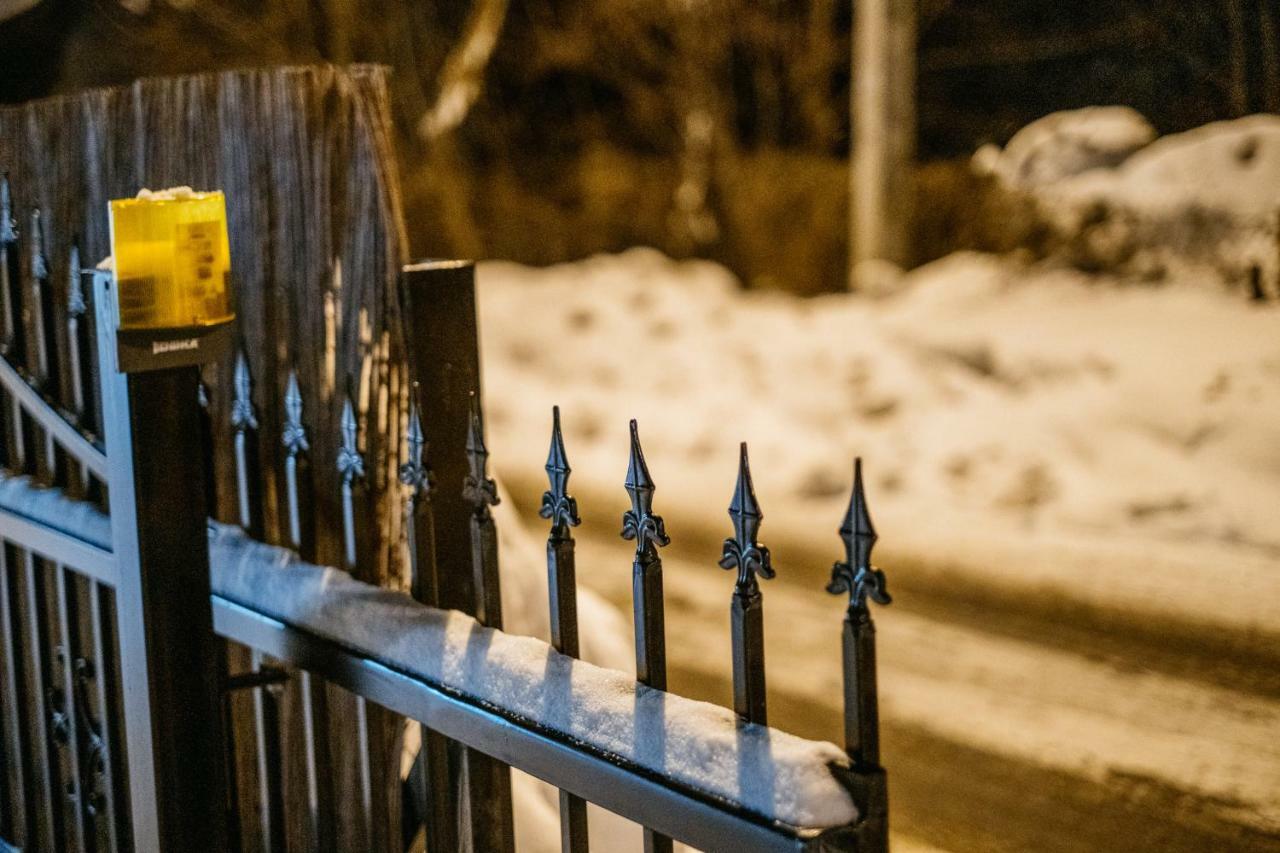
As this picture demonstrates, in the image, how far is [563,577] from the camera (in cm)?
234

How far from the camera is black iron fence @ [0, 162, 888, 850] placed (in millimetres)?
2082

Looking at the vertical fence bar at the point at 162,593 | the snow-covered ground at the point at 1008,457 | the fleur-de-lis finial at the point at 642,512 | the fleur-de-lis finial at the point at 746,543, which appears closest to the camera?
the fleur-de-lis finial at the point at 746,543

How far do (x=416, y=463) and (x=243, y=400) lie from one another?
59cm

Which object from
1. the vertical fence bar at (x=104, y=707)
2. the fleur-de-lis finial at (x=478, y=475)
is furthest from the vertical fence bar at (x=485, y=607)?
the vertical fence bar at (x=104, y=707)

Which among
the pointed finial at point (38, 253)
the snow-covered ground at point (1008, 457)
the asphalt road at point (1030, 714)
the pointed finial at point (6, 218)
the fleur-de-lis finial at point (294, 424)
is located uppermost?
the pointed finial at point (6, 218)

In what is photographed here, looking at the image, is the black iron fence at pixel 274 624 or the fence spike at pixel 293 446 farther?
the fence spike at pixel 293 446

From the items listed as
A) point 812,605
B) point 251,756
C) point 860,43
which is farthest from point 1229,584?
point 860,43

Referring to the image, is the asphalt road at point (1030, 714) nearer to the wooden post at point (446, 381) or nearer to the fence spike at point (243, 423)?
the wooden post at point (446, 381)

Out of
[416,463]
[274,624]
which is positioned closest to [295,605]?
[274,624]

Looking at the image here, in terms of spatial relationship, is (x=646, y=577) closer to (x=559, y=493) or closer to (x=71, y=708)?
(x=559, y=493)

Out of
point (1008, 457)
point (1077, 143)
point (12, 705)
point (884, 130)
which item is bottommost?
point (1008, 457)

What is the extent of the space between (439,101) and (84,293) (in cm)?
1290

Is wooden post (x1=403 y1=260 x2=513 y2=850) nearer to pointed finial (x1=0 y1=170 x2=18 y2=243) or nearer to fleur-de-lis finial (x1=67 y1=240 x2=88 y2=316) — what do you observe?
fleur-de-lis finial (x1=67 y1=240 x2=88 y2=316)

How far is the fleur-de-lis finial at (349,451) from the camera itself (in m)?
2.75
